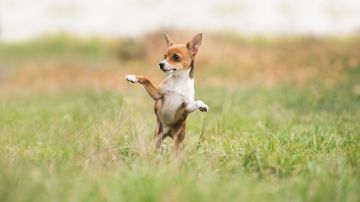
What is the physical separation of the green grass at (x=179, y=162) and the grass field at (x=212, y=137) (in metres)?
0.01

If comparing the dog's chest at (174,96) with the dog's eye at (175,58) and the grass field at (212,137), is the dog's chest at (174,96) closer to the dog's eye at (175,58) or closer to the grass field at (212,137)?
the dog's eye at (175,58)

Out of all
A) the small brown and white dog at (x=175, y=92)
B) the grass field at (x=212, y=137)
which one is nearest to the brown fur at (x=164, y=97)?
the small brown and white dog at (x=175, y=92)

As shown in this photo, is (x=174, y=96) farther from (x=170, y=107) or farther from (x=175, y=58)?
(x=175, y=58)

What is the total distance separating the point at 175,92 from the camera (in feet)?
20.9

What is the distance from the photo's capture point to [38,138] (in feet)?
26.5

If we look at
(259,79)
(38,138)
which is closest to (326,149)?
(38,138)

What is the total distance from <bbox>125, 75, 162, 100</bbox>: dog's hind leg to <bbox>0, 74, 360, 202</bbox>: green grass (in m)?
0.42

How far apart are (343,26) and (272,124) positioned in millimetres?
17342

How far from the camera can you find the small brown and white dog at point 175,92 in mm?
6309

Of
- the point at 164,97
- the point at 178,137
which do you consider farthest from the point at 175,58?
the point at 178,137

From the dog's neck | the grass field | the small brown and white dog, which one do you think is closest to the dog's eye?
the small brown and white dog

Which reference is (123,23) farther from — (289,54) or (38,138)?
(38,138)

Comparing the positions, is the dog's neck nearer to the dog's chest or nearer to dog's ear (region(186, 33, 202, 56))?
the dog's chest

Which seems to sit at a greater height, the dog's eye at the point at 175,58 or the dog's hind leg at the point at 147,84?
the dog's eye at the point at 175,58
